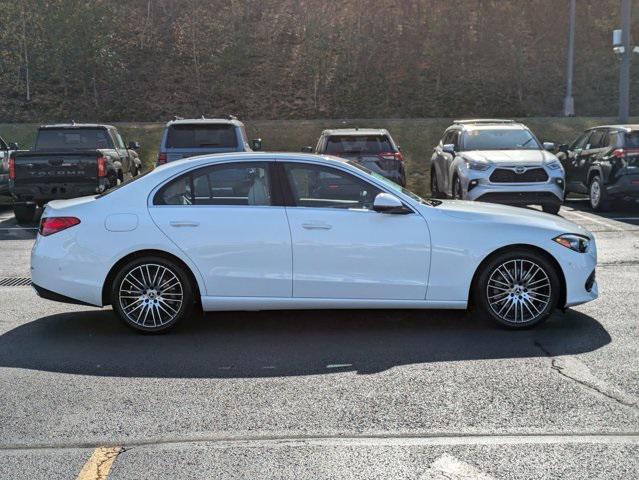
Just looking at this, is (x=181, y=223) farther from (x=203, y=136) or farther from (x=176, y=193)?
(x=203, y=136)

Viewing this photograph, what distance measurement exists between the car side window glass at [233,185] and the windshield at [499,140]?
967 centimetres

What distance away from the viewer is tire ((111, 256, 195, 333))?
686 cm

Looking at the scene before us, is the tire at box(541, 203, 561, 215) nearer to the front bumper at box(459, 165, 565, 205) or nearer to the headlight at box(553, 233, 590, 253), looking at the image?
the front bumper at box(459, 165, 565, 205)

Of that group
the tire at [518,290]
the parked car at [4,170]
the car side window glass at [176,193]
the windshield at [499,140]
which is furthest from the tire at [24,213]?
the tire at [518,290]

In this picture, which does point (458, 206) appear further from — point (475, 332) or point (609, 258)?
point (609, 258)

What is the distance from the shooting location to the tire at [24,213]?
589 inches

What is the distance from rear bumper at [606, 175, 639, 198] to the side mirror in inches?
379

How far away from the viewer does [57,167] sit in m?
14.2

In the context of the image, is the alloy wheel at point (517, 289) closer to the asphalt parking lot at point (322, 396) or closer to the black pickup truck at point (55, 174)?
the asphalt parking lot at point (322, 396)

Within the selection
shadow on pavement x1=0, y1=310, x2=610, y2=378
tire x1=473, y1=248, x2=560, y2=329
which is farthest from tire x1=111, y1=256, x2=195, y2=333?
tire x1=473, y1=248, x2=560, y2=329

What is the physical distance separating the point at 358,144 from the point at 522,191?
10.4 feet

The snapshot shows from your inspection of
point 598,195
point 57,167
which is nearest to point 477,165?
point 598,195

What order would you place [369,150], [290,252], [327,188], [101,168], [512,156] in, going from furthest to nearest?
[369,150] → [512,156] → [101,168] → [327,188] → [290,252]

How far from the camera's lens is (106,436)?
4.69 metres
